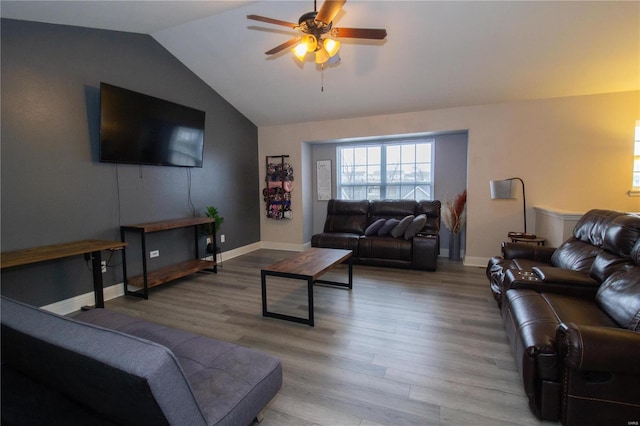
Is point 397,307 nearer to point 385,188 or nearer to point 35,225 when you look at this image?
point 385,188

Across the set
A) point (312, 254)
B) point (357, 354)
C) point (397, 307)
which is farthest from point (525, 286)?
point (312, 254)

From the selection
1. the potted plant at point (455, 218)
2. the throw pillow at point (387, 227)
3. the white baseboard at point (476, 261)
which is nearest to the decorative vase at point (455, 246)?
the potted plant at point (455, 218)

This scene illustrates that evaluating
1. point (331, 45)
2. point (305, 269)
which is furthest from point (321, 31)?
point (305, 269)

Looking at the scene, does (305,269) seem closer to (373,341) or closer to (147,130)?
(373,341)

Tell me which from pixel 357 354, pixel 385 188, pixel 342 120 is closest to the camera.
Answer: pixel 357 354

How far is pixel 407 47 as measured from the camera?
3.47 m

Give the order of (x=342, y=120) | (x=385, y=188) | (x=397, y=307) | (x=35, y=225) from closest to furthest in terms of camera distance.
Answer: (x=35, y=225) → (x=397, y=307) → (x=342, y=120) → (x=385, y=188)

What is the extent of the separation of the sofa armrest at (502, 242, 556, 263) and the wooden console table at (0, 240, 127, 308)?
13.3 feet

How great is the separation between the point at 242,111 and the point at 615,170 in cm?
561

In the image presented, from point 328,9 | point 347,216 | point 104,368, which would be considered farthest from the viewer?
point 347,216

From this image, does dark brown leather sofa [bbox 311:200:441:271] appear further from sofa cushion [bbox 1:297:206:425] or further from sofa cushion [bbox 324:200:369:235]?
sofa cushion [bbox 1:297:206:425]

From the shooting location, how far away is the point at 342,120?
524 centimetres

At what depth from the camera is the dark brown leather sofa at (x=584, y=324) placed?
136cm

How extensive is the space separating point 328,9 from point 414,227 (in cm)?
315
